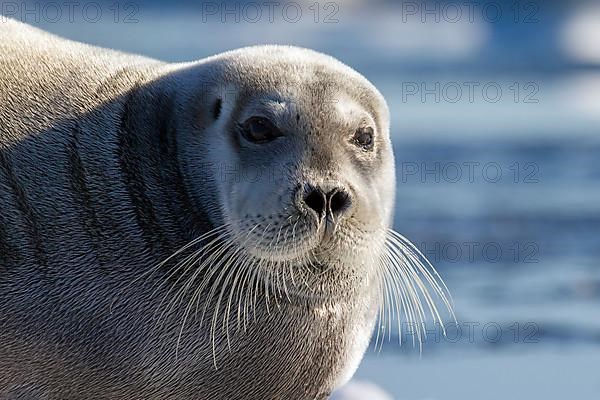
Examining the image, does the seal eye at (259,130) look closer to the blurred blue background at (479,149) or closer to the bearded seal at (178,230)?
the bearded seal at (178,230)

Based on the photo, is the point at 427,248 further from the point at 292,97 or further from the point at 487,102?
the point at 487,102

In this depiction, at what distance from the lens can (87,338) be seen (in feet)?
17.3

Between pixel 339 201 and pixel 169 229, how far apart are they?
0.72m

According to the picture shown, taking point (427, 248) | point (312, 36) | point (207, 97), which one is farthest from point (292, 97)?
point (312, 36)

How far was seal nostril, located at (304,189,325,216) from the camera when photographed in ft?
16.3

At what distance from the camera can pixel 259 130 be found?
523 cm

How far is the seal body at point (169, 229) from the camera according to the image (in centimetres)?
522

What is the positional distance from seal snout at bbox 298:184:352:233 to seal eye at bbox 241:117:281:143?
33 centimetres

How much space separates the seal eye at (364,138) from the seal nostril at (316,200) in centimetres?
39

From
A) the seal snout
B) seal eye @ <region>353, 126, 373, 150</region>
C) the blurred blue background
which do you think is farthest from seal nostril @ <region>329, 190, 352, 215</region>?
the blurred blue background

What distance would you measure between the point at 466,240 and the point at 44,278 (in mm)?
5759

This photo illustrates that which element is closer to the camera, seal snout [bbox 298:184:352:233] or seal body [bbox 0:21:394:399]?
seal snout [bbox 298:184:352:233]

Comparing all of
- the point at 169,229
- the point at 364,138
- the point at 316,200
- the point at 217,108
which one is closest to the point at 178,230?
the point at 169,229

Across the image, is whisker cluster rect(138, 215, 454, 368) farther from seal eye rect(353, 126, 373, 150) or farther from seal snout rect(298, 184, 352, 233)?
seal eye rect(353, 126, 373, 150)
